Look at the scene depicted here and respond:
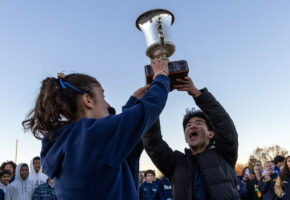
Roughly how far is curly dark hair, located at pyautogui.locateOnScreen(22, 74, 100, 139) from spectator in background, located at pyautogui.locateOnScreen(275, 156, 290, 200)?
6.22 meters

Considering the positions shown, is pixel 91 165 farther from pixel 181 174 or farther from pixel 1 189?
pixel 1 189

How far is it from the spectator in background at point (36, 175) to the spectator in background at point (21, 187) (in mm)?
113

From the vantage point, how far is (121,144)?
1308mm

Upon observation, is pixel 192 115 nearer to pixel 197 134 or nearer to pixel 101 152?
pixel 197 134

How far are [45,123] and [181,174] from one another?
1.45m

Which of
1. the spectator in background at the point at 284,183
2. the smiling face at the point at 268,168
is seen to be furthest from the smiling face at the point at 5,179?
the smiling face at the point at 268,168

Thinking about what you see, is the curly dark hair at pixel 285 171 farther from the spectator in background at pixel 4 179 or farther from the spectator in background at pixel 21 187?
the spectator in background at pixel 4 179

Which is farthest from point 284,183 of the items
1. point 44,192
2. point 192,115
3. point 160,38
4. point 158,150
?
point 160,38

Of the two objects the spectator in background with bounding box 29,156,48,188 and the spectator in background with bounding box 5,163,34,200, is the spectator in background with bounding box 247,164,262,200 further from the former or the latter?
the spectator in background with bounding box 5,163,34,200

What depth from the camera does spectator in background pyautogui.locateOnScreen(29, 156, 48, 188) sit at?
6.20 meters

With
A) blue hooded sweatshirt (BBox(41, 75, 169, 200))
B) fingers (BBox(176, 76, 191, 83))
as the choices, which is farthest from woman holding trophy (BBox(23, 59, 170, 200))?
fingers (BBox(176, 76, 191, 83))

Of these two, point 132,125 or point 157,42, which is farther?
point 157,42

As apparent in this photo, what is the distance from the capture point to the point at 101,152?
1.30 m

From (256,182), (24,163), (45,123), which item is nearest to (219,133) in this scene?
(45,123)
